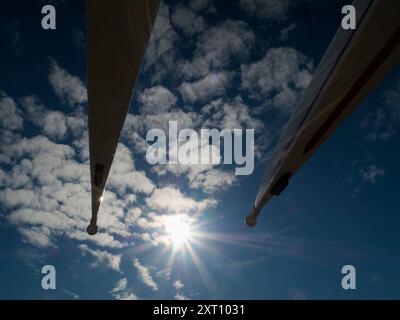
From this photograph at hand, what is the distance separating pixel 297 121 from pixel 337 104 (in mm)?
794

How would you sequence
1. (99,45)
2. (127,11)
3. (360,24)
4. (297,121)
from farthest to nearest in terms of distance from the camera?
(297,121)
(360,24)
(99,45)
(127,11)

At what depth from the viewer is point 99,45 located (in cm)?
242

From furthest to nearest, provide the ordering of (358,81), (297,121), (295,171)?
1. (295,171)
2. (297,121)
3. (358,81)

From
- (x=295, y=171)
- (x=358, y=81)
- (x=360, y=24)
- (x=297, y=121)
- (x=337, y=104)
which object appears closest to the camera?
(x=360, y=24)
